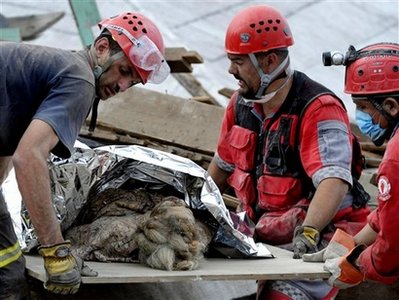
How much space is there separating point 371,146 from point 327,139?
2.05 m

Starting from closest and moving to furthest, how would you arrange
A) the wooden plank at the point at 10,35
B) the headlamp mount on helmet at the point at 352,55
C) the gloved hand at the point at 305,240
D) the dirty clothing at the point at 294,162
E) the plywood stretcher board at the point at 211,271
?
the plywood stretcher board at the point at 211,271 → the headlamp mount on helmet at the point at 352,55 → the gloved hand at the point at 305,240 → the dirty clothing at the point at 294,162 → the wooden plank at the point at 10,35

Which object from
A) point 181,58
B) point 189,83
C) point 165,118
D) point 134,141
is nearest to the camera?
point 134,141

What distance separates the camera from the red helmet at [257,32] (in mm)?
5016

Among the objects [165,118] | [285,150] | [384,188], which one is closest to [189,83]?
[165,118]

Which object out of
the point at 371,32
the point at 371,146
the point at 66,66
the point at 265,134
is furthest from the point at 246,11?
the point at 371,32

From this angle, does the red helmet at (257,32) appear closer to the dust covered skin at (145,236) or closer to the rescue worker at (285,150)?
the rescue worker at (285,150)

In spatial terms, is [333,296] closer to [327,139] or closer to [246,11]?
[327,139]

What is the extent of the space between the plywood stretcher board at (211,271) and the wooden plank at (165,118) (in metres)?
1.70

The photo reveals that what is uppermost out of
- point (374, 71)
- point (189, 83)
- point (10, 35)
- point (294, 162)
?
point (374, 71)

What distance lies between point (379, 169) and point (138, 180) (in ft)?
3.70

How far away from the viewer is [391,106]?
14.0ft

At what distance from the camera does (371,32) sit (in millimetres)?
11406

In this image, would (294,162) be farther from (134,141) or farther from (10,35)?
(10,35)

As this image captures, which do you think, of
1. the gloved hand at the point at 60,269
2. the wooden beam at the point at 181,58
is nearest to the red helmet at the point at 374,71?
the gloved hand at the point at 60,269
